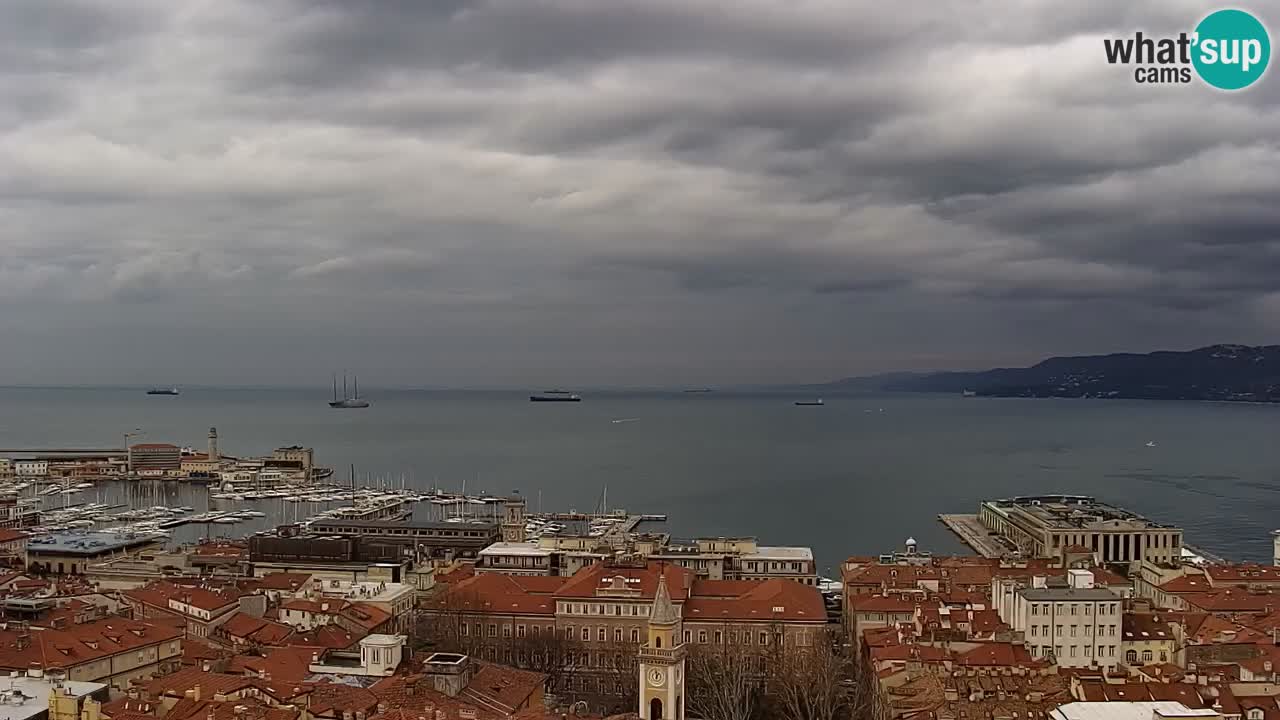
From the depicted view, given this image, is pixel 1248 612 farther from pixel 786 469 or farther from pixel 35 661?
pixel 786 469

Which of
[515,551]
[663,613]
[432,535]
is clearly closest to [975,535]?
[432,535]

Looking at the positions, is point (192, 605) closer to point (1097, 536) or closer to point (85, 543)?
point (85, 543)

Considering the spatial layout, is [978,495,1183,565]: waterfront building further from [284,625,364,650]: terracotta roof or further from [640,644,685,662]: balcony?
[284,625,364,650]: terracotta roof

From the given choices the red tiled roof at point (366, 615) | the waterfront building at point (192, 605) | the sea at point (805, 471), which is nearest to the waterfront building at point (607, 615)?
the red tiled roof at point (366, 615)

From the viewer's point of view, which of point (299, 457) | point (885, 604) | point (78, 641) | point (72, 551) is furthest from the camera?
point (299, 457)

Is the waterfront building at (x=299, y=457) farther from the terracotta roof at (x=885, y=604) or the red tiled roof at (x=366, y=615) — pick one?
the terracotta roof at (x=885, y=604)

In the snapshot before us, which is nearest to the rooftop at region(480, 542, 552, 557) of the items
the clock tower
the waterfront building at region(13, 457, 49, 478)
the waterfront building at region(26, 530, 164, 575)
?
the waterfront building at region(26, 530, 164, 575)

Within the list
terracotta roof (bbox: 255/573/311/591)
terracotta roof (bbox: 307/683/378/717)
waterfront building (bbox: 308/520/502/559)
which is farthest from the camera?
waterfront building (bbox: 308/520/502/559)
